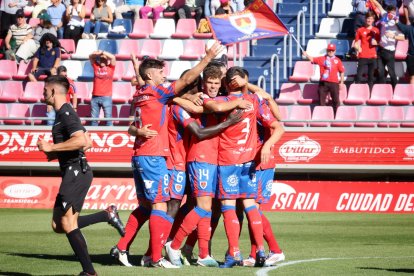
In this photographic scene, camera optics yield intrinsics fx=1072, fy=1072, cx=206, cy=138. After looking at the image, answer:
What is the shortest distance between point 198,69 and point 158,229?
185 cm

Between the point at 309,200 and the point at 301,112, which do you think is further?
the point at 301,112

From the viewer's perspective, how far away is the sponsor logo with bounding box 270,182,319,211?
22.3 meters

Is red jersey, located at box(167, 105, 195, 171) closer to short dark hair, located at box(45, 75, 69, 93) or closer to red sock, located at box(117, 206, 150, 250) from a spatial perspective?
red sock, located at box(117, 206, 150, 250)

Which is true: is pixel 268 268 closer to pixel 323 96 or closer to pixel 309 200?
pixel 309 200

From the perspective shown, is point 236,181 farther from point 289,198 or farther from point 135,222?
point 289,198

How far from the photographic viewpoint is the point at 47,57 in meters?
26.6

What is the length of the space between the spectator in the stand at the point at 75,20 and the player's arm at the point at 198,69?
1687cm

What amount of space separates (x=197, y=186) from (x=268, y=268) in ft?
4.05

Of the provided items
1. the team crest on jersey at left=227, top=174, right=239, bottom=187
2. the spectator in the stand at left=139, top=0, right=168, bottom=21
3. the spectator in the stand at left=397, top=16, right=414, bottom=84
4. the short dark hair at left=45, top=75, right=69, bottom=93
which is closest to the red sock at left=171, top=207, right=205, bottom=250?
the team crest on jersey at left=227, top=174, right=239, bottom=187

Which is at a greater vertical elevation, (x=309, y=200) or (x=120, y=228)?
(x=120, y=228)

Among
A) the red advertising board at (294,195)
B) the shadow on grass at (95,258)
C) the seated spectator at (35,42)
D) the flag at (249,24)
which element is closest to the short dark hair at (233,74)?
the shadow on grass at (95,258)

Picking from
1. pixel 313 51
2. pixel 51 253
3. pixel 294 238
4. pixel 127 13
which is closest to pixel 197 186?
pixel 51 253

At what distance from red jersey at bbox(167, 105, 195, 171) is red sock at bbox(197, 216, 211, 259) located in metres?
0.67

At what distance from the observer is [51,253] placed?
14.1 m
